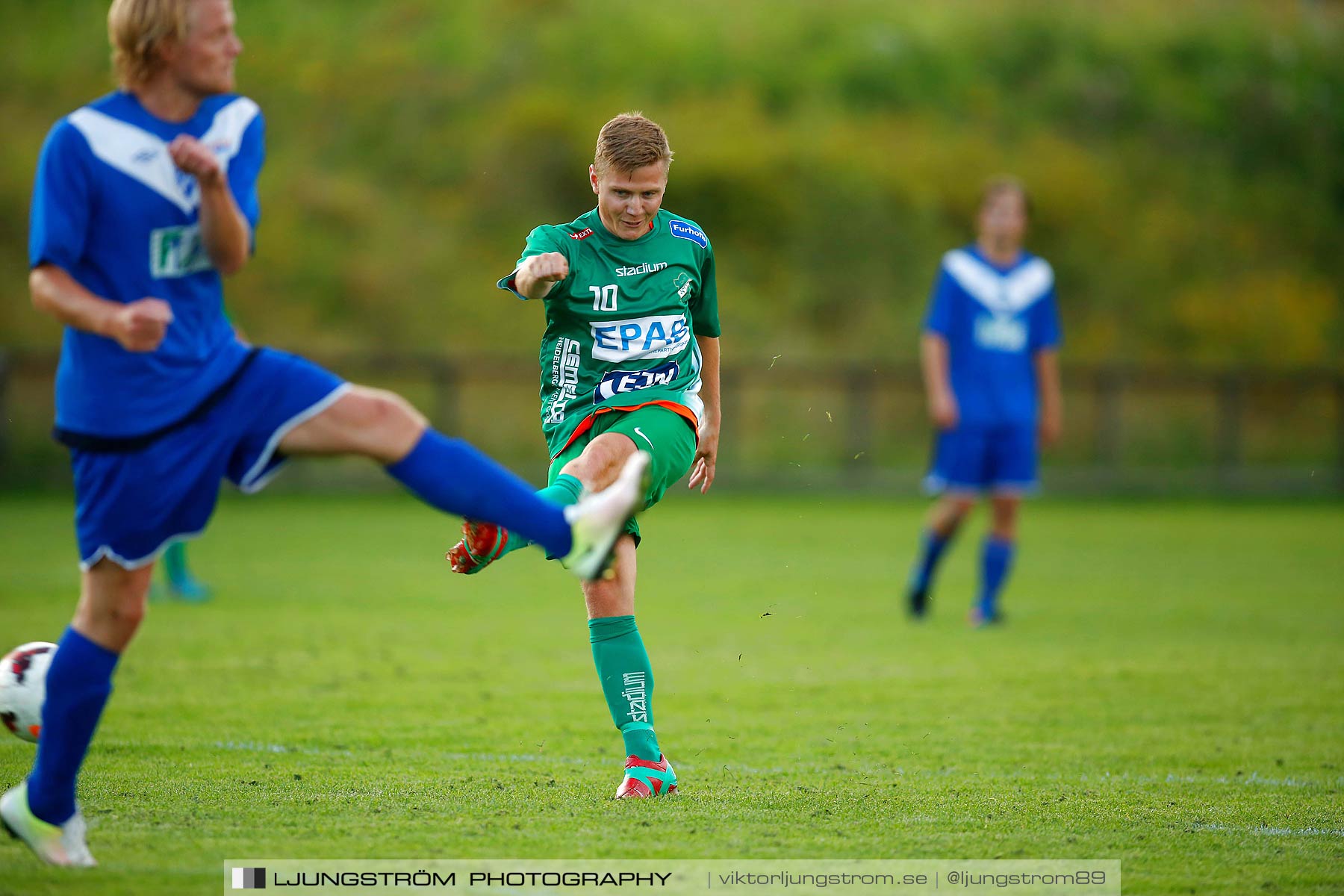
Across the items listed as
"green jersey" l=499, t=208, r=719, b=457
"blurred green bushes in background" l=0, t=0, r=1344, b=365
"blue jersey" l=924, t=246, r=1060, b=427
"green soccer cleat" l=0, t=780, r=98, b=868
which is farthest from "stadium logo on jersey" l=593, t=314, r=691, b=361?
"blurred green bushes in background" l=0, t=0, r=1344, b=365

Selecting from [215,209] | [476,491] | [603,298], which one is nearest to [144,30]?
[215,209]

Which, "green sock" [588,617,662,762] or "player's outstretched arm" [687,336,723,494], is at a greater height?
"player's outstretched arm" [687,336,723,494]

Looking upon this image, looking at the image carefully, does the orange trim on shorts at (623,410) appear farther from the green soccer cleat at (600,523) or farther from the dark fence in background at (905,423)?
the dark fence in background at (905,423)

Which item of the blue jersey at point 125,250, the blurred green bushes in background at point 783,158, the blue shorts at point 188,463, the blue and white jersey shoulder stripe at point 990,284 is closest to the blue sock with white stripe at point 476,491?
the blue shorts at point 188,463

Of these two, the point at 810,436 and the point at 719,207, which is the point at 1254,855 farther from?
the point at 719,207

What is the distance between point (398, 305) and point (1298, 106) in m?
20.3

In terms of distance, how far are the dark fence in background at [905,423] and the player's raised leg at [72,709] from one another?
57.0 ft

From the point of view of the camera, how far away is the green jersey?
Result: 14.5 ft

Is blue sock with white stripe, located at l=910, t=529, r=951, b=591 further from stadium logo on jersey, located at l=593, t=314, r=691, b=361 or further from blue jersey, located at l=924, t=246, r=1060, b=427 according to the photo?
stadium logo on jersey, located at l=593, t=314, r=691, b=361

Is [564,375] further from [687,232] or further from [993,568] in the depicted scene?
[993,568]

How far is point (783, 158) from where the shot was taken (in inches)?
1145

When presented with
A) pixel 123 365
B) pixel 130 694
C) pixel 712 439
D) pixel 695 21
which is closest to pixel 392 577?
pixel 130 694

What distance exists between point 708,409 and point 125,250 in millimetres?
2111

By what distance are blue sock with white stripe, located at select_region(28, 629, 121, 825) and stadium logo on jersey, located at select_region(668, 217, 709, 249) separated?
6.99ft
